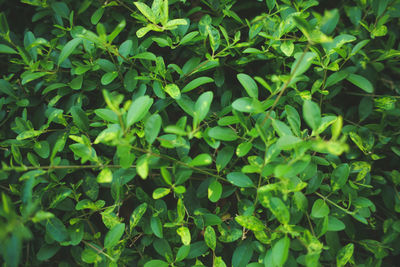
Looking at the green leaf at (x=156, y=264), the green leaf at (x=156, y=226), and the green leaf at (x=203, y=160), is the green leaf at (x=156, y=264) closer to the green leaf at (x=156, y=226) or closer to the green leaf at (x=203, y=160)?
the green leaf at (x=156, y=226)

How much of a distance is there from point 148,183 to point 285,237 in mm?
616

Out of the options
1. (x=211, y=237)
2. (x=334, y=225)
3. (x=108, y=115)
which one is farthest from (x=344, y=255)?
(x=108, y=115)

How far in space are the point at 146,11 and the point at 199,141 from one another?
0.54m

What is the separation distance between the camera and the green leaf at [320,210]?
103 cm

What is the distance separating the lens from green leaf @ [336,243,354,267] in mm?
1069

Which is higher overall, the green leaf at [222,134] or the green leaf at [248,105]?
the green leaf at [248,105]

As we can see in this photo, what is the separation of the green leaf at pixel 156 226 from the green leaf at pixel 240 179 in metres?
0.30

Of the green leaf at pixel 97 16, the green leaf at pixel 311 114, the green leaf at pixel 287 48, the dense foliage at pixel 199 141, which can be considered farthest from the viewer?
the green leaf at pixel 97 16

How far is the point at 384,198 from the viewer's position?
1353mm

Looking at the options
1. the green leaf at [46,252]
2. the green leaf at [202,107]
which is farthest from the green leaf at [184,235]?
the green leaf at [46,252]

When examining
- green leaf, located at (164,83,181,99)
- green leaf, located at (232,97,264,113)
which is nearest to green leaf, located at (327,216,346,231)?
green leaf, located at (232,97,264,113)

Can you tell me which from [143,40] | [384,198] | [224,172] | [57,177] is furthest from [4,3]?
[384,198]

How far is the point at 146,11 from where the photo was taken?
3.52ft

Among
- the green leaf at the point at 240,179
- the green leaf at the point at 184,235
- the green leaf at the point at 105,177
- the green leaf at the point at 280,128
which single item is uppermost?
the green leaf at the point at 280,128
